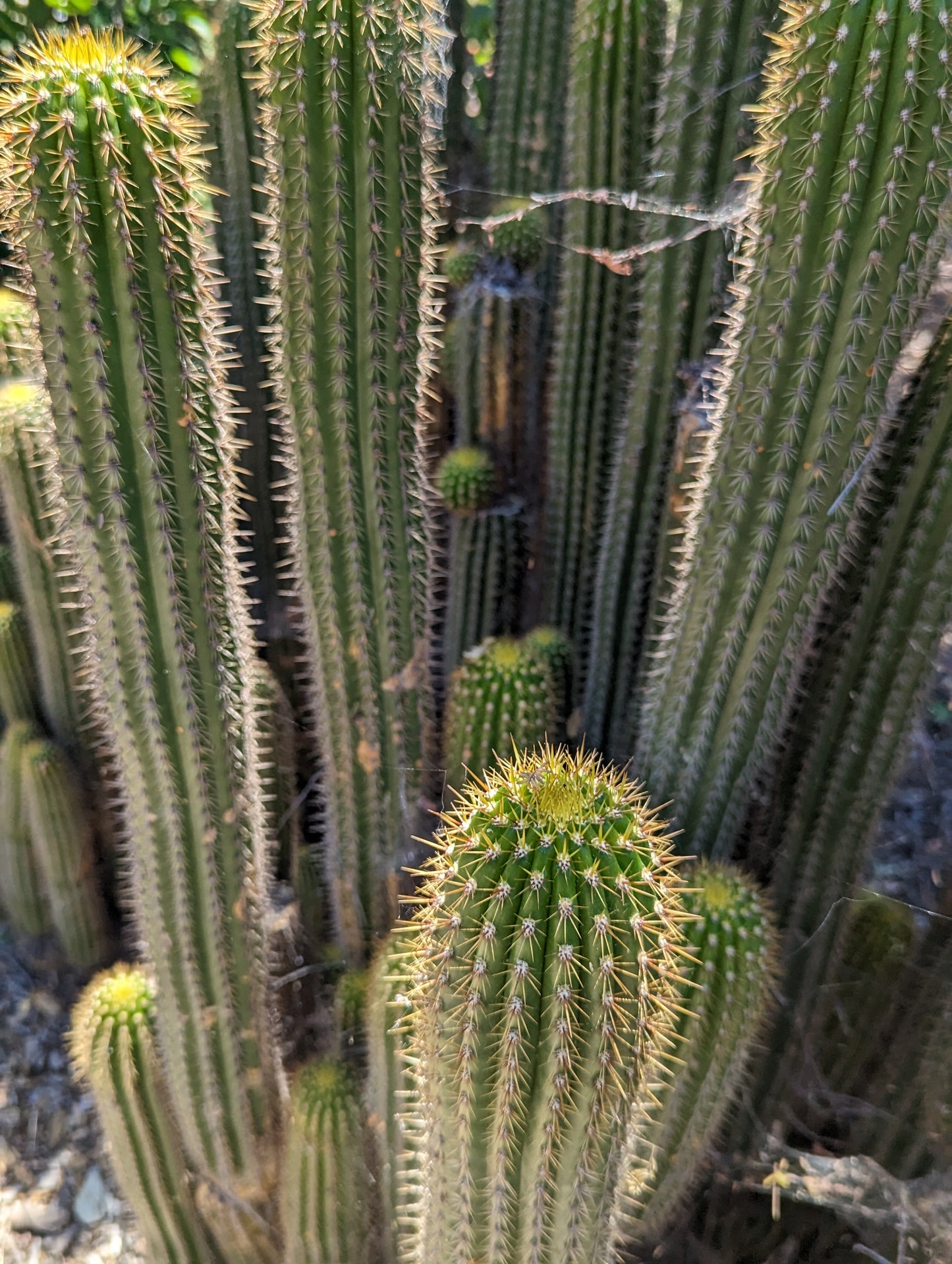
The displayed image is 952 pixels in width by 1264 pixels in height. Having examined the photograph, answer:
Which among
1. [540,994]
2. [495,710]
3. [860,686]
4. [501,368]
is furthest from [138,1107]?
[501,368]

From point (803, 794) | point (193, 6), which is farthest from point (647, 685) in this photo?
point (193, 6)

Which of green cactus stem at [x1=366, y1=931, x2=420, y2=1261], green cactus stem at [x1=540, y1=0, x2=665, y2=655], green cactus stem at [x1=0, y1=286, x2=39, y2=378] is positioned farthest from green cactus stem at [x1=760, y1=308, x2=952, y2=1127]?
green cactus stem at [x1=0, y1=286, x2=39, y2=378]

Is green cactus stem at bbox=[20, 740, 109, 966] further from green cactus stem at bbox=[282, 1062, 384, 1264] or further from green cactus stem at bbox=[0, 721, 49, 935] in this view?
green cactus stem at bbox=[282, 1062, 384, 1264]

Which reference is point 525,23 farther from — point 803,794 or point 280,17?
point 803,794

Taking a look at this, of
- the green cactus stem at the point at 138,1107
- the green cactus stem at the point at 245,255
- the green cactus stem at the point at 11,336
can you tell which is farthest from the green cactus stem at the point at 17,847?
the green cactus stem at the point at 11,336

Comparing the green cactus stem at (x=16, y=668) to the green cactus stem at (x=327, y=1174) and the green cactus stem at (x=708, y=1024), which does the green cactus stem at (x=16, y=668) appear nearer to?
the green cactus stem at (x=327, y=1174)

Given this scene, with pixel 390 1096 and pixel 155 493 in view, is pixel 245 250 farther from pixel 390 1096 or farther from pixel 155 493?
pixel 390 1096
